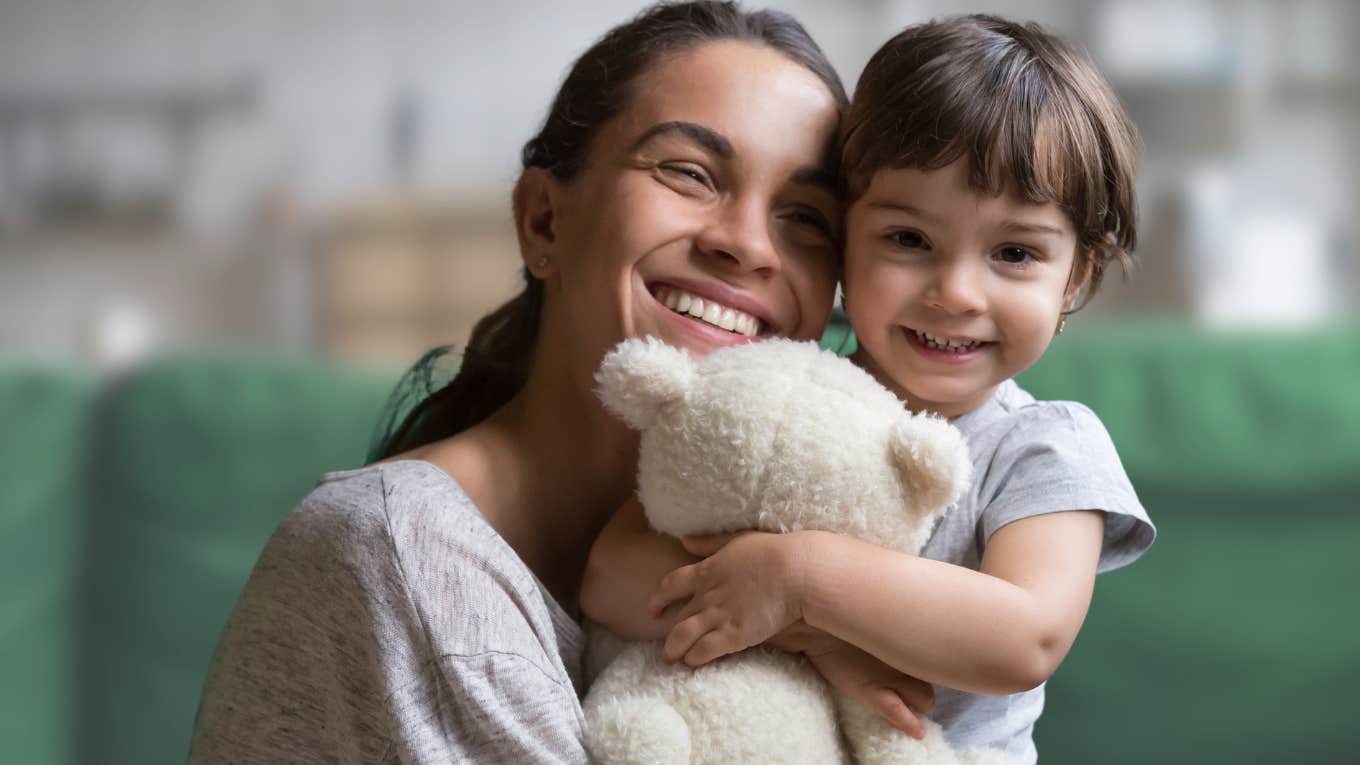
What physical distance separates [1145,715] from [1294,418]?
1.51 feet

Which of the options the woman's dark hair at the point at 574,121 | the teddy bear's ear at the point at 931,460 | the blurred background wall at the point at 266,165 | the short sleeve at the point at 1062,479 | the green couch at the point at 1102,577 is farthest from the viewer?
the blurred background wall at the point at 266,165

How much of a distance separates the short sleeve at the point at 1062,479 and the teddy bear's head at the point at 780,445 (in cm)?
11

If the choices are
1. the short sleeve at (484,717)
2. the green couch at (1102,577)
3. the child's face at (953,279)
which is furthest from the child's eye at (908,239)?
the green couch at (1102,577)

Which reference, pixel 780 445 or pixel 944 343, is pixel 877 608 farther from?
pixel 944 343

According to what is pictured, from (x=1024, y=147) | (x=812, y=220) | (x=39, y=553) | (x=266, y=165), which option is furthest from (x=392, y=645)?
(x=266, y=165)

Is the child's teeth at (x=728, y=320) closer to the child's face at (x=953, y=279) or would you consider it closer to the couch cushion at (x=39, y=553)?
the child's face at (x=953, y=279)

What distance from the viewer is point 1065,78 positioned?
1.08 meters

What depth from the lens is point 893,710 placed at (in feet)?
3.09

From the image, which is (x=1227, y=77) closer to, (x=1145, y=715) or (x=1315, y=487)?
(x=1315, y=487)

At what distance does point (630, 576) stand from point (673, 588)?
7 centimetres

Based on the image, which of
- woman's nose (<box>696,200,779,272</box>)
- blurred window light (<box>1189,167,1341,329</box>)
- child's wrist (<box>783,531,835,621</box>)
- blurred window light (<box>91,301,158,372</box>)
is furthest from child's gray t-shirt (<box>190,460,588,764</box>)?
blurred window light (<box>91,301,158,372</box>)

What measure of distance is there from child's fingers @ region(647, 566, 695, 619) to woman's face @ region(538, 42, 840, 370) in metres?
0.22

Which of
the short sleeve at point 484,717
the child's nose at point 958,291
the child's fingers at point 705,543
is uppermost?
the child's nose at point 958,291

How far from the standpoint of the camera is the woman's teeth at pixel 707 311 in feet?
3.73
